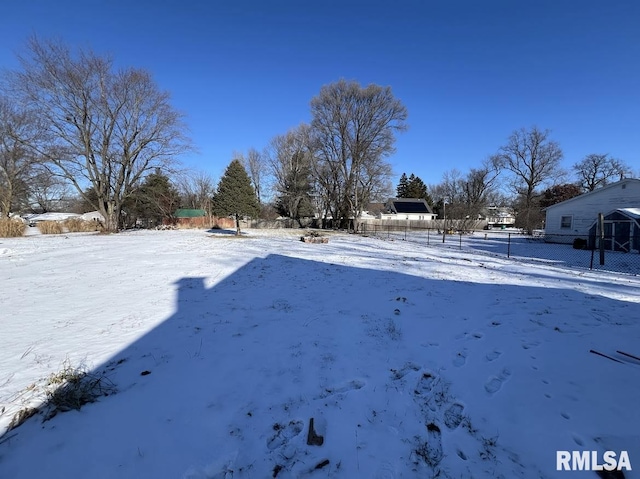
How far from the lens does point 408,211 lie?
175 feet

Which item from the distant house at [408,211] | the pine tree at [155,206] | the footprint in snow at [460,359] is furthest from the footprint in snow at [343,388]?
the distant house at [408,211]

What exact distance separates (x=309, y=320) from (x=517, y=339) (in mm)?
2919

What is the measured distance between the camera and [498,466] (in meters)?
1.97

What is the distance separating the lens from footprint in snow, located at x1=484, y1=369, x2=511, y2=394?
2.81 m

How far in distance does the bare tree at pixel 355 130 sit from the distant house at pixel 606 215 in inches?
677

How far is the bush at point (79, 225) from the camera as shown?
27.4 m

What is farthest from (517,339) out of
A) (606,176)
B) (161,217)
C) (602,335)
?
(606,176)

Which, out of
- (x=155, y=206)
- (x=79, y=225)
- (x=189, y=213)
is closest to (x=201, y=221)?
(x=155, y=206)

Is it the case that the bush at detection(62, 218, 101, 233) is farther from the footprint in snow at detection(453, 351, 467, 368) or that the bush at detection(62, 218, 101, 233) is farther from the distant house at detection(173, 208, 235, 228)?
the footprint in snow at detection(453, 351, 467, 368)

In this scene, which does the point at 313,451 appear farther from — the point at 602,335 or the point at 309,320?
the point at 602,335

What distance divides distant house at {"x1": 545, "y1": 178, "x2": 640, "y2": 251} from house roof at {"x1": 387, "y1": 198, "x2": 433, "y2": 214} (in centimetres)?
3060

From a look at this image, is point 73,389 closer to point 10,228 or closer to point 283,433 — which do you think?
point 283,433

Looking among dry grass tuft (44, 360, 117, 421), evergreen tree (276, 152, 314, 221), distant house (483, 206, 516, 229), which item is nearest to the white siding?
dry grass tuft (44, 360, 117, 421)

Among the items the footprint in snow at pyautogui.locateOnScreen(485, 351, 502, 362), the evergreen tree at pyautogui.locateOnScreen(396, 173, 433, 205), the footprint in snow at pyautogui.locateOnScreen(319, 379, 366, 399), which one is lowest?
the footprint in snow at pyautogui.locateOnScreen(319, 379, 366, 399)
